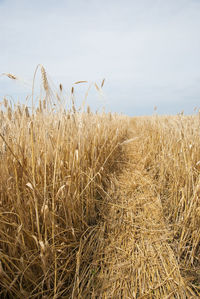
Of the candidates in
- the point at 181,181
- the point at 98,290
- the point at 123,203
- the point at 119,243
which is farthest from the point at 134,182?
the point at 98,290

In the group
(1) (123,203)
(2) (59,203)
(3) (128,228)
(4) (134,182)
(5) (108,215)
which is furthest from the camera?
(4) (134,182)

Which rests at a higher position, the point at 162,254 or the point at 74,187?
the point at 74,187

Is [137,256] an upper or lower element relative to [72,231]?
lower

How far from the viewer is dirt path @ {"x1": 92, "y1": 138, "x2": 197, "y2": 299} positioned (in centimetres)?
69

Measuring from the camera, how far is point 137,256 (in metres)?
0.85

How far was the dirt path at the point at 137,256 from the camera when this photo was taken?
69 centimetres

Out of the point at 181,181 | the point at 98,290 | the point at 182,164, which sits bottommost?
the point at 98,290

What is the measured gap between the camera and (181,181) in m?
1.13

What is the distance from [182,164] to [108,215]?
62cm

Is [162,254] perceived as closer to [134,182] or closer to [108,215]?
[108,215]

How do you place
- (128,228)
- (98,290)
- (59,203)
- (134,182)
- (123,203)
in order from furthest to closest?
1. (134,182)
2. (123,203)
3. (128,228)
4. (59,203)
5. (98,290)

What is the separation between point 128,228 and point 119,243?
15 cm

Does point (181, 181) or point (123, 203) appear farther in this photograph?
point (123, 203)

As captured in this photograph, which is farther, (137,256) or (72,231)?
(137,256)
